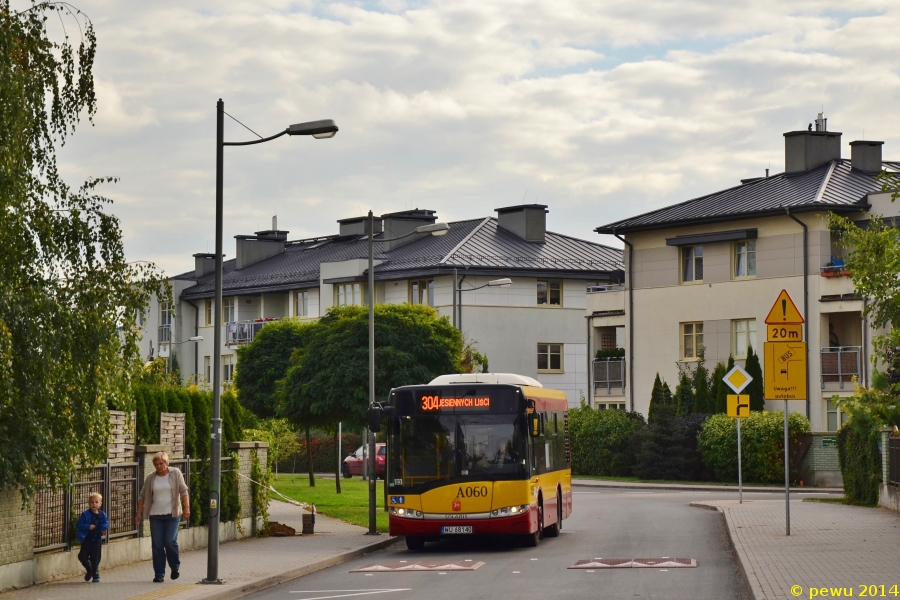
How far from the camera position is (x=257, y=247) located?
3627 inches

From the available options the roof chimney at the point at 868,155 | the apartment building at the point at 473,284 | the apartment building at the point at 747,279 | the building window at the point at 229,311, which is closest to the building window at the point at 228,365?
the apartment building at the point at 473,284

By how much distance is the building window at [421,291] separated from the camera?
73.1 meters

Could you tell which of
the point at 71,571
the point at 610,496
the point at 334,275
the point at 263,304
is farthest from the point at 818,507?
the point at 263,304

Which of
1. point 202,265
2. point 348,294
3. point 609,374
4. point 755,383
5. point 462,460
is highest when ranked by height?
point 202,265

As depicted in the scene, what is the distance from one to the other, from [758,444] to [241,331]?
136 ft

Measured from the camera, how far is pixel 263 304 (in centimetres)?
8481

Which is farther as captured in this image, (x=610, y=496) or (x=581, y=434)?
(x=581, y=434)

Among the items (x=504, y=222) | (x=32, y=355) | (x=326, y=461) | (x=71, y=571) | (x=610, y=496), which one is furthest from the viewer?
(x=504, y=222)

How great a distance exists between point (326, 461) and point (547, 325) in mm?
14047

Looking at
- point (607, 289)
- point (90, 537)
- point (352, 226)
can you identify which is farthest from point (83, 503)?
point (352, 226)

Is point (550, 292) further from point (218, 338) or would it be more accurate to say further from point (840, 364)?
point (218, 338)

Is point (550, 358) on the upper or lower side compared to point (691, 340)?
lower

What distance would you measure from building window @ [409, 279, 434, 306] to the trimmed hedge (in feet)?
126

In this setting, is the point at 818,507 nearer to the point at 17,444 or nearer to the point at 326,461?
the point at 17,444
